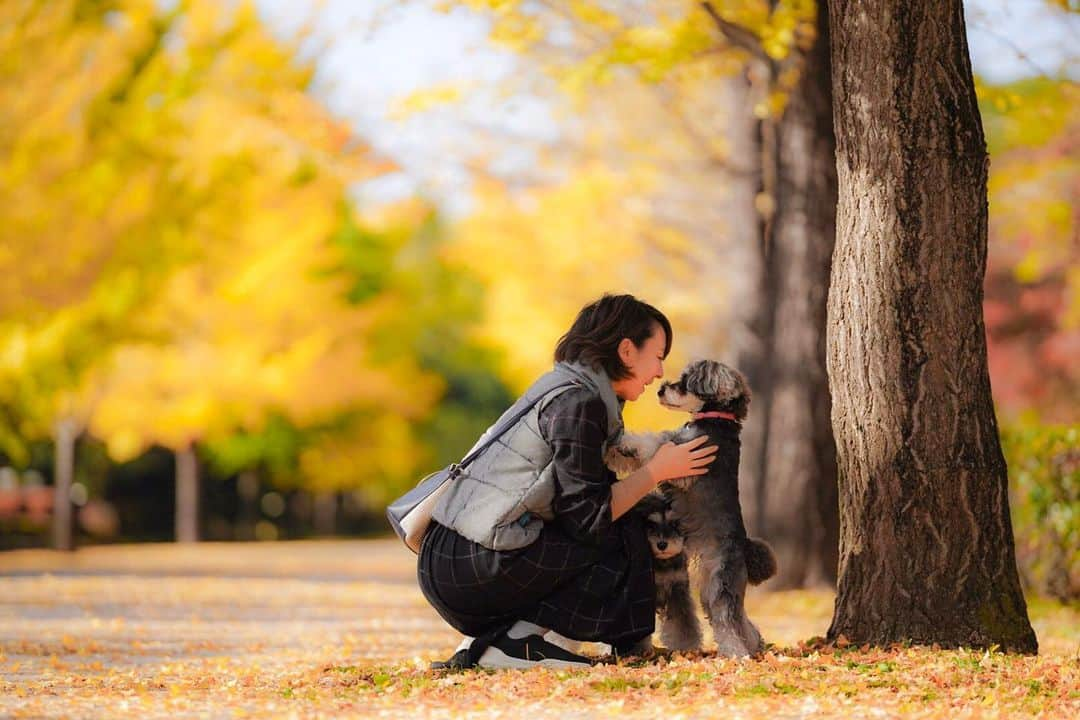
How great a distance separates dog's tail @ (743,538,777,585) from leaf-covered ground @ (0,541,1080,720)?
32 centimetres

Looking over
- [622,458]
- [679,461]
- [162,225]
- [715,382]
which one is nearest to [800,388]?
[715,382]

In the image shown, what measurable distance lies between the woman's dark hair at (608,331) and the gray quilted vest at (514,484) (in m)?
0.06

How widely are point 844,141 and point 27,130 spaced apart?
11.1m

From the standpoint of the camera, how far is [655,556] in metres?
5.78

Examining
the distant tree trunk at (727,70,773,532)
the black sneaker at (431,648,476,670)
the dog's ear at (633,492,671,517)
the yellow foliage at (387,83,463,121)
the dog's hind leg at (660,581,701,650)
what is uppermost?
the yellow foliage at (387,83,463,121)

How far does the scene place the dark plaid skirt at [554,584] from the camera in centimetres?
550

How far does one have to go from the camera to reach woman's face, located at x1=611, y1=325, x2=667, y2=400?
574 cm

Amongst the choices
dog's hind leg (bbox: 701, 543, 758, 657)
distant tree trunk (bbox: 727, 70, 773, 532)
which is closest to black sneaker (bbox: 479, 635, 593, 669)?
dog's hind leg (bbox: 701, 543, 758, 657)

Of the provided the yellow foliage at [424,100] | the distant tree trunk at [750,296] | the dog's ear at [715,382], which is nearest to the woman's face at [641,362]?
the dog's ear at [715,382]

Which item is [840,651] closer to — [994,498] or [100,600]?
[994,498]

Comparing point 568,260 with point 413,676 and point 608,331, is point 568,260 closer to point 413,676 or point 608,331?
point 608,331

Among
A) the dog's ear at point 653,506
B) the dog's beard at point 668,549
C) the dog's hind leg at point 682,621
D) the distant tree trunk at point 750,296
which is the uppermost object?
the distant tree trunk at point 750,296

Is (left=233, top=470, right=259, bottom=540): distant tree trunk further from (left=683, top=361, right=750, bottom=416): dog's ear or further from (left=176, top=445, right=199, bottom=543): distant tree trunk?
(left=683, top=361, right=750, bottom=416): dog's ear

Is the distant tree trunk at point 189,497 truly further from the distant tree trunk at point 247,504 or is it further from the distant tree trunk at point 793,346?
the distant tree trunk at point 793,346
